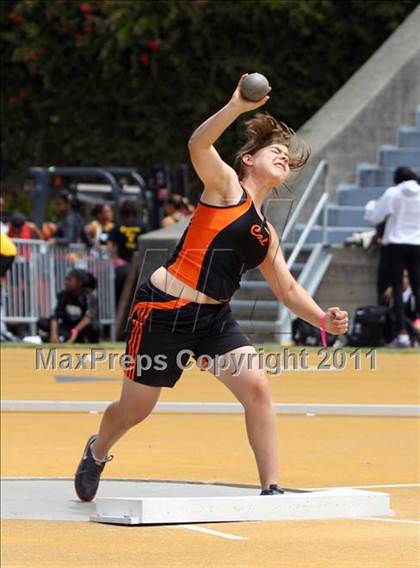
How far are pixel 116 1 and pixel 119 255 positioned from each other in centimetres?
951

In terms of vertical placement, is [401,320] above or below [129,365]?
below

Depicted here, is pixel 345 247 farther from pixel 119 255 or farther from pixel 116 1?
pixel 116 1

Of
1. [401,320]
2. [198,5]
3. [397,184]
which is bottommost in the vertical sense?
[401,320]

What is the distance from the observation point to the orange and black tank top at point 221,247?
8.20 metres

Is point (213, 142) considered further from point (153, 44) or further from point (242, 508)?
point (153, 44)

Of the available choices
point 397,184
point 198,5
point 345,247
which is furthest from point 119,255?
point 198,5

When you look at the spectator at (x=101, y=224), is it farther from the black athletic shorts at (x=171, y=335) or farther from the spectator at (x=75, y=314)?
the black athletic shorts at (x=171, y=335)

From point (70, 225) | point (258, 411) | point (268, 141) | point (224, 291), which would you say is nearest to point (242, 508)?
point (258, 411)

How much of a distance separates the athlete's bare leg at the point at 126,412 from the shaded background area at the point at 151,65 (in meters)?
24.0

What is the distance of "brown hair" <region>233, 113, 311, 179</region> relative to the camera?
8570 millimetres

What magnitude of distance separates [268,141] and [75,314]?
14.6 metres

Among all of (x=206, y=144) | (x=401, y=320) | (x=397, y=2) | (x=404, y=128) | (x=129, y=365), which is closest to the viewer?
(x=206, y=144)

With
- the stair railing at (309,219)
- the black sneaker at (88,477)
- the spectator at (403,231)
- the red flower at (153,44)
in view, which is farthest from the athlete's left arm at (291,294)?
the red flower at (153,44)

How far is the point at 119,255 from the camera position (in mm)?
25172
